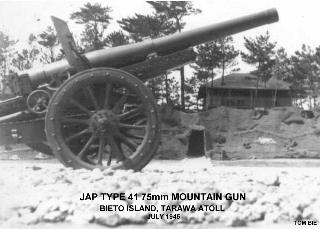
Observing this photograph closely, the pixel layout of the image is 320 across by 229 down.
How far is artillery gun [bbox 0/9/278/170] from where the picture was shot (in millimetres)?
6113

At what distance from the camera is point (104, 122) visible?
6.07 metres

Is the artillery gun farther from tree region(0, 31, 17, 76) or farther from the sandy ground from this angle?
tree region(0, 31, 17, 76)

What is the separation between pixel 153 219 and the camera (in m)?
4.04

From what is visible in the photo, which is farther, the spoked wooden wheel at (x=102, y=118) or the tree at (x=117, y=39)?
the tree at (x=117, y=39)

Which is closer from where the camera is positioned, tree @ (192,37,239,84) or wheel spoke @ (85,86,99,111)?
wheel spoke @ (85,86,99,111)

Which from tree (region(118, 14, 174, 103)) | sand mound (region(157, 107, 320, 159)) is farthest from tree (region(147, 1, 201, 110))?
sand mound (region(157, 107, 320, 159))

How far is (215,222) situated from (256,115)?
22.8m

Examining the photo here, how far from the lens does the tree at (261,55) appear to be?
42.8 metres

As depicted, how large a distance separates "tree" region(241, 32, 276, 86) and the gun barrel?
36.1m

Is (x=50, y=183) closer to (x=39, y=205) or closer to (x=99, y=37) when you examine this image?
(x=39, y=205)

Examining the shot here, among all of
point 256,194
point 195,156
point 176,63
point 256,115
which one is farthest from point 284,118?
point 256,194

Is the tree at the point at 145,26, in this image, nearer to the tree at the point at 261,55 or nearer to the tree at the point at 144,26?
the tree at the point at 144,26

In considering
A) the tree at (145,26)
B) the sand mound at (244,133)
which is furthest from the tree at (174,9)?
the sand mound at (244,133)

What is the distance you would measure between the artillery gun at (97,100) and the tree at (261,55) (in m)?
36.2
